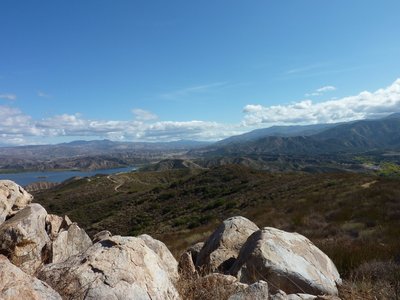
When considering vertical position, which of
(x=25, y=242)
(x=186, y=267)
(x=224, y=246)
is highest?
(x=25, y=242)

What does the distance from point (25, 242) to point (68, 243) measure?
1.29 metres

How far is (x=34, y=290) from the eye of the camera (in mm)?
3818

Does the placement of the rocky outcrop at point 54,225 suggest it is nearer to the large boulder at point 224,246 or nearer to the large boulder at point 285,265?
the large boulder at point 224,246

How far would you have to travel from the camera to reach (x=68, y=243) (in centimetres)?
827

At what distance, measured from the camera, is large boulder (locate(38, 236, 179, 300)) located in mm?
4531

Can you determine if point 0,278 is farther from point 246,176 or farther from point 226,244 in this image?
point 246,176

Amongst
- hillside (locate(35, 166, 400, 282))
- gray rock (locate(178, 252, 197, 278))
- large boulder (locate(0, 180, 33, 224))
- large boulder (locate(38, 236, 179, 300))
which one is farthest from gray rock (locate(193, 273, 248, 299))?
large boulder (locate(0, 180, 33, 224))

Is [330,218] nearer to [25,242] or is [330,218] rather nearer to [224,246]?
[224,246]

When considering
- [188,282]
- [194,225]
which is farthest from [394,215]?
[194,225]

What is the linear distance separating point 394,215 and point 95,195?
98471mm

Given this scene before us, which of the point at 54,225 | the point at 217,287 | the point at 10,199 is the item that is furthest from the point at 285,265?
the point at 10,199

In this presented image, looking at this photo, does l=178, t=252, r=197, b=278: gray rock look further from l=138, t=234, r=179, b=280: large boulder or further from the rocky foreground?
l=138, t=234, r=179, b=280: large boulder

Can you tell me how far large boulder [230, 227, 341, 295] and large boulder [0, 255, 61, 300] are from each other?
368cm

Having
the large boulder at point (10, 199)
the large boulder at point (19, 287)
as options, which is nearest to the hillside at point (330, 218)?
the large boulder at point (10, 199)
